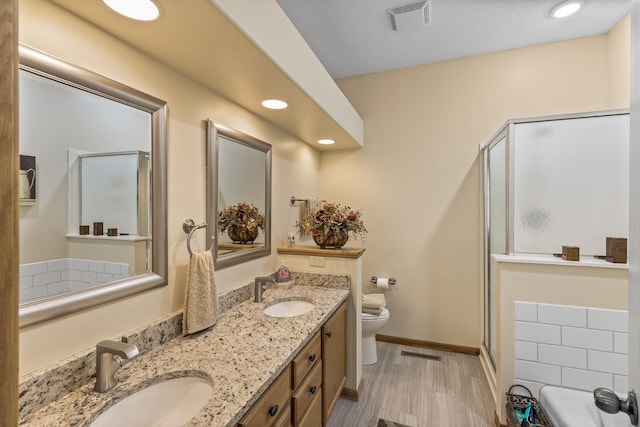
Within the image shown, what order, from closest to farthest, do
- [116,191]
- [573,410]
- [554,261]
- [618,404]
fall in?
[618,404], [116,191], [573,410], [554,261]

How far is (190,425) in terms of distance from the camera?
79cm

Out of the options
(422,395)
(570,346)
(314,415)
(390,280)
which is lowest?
(422,395)

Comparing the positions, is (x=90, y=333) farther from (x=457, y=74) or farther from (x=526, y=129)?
(x=457, y=74)

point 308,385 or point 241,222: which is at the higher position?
point 241,222

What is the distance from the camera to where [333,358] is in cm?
186

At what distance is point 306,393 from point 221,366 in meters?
0.55

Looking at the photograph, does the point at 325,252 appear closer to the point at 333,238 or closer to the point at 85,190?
the point at 333,238

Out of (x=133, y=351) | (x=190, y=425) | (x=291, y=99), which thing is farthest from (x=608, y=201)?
(x=133, y=351)

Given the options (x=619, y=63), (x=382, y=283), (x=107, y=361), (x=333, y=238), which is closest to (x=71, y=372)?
(x=107, y=361)

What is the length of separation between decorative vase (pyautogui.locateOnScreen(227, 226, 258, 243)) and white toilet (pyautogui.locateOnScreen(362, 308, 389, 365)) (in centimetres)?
121

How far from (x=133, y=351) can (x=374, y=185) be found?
2579mm

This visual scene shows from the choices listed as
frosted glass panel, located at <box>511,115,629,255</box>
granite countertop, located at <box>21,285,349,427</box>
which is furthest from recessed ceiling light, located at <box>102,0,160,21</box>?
frosted glass panel, located at <box>511,115,629,255</box>

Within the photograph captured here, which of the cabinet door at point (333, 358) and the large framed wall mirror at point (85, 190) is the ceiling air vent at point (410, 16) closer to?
the large framed wall mirror at point (85, 190)

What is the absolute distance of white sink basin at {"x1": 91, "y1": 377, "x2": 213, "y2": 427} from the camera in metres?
0.93
